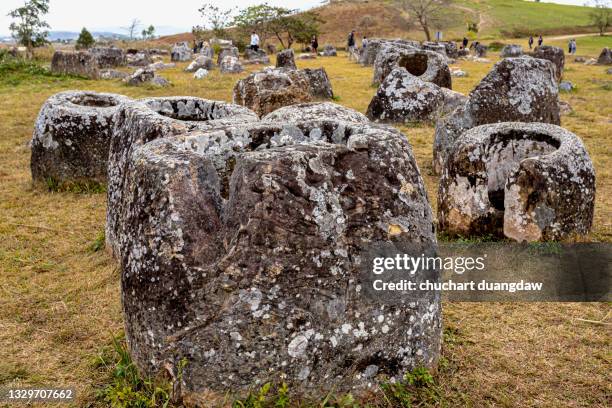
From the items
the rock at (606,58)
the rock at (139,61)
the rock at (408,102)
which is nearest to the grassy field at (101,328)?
the rock at (408,102)

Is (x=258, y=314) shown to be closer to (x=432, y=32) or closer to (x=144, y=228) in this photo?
(x=144, y=228)

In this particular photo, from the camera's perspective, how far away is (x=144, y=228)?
12.7 feet

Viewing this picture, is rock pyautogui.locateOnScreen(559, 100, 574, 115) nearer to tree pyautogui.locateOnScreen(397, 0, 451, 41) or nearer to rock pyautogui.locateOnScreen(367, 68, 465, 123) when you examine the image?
rock pyautogui.locateOnScreen(367, 68, 465, 123)

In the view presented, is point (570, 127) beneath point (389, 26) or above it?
beneath

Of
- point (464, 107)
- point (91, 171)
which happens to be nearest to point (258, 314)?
point (91, 171)

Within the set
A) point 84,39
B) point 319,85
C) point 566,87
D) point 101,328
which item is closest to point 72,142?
point 101,328

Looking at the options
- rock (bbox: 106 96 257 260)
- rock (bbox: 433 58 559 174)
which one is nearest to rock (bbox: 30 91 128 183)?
rock (bbox: 106 96 257 260)

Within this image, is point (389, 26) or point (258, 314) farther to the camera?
point (389, 26)

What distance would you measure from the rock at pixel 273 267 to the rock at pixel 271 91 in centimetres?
917

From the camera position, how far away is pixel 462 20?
74.0 metres

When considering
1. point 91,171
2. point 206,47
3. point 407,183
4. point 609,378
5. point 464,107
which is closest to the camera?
point 407,183

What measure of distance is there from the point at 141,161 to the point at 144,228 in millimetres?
502

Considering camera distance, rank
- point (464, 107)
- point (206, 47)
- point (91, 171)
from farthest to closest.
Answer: point (206, 47)
point (464, 107)
point (91, 171)

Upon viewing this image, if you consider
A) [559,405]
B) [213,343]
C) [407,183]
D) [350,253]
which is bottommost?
Result: [559,405]
